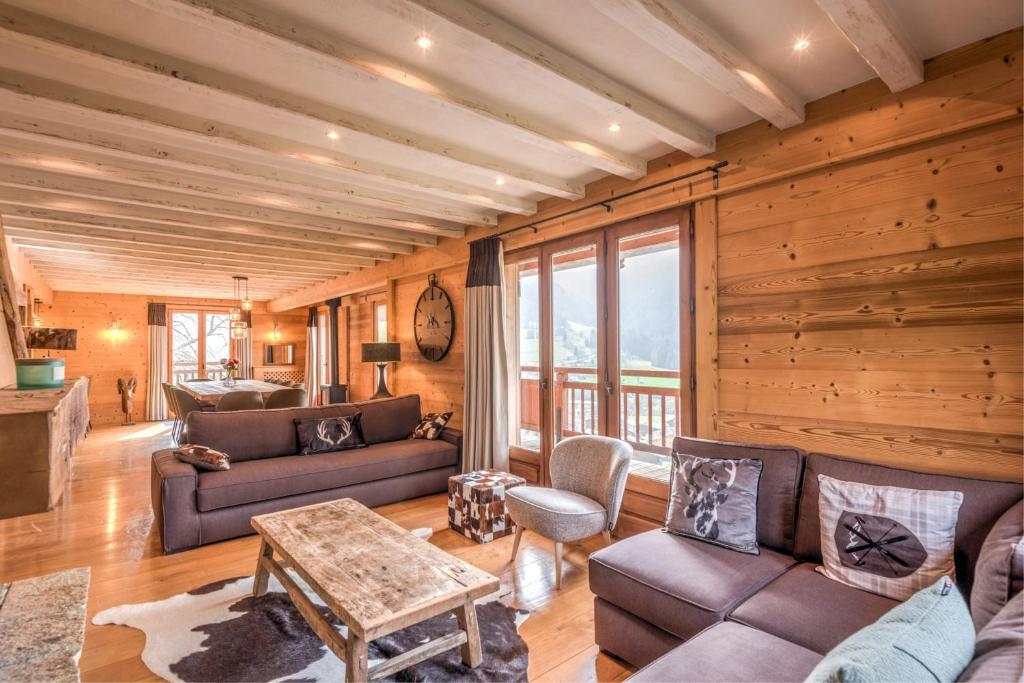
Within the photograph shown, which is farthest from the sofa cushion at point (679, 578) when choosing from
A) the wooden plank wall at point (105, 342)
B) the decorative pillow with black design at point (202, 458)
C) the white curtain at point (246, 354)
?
the white curtain at point (246, 354)

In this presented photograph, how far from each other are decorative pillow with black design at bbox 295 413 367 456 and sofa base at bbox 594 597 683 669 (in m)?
2.92

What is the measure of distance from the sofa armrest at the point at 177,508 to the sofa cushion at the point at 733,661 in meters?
3.20

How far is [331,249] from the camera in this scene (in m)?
5.88

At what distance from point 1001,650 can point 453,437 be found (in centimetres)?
420

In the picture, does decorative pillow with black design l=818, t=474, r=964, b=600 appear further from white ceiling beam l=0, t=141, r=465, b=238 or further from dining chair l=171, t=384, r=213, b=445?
dining chair l=171, t=384, r=213, b=445

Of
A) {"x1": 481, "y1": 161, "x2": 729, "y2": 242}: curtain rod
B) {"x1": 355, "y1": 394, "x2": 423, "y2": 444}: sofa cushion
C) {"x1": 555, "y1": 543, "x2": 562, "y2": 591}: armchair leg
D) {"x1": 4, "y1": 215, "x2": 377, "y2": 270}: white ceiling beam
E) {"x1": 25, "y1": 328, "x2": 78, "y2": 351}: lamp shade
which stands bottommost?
{"x1": 555, "y1": 543, "x2": 562, "y2": 591}: armchair leg

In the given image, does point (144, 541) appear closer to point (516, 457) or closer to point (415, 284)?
point (516, 457)

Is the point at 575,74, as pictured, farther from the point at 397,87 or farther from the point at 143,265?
the point at 143,265

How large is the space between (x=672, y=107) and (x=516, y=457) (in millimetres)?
3149

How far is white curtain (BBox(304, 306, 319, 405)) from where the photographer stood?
1039cm

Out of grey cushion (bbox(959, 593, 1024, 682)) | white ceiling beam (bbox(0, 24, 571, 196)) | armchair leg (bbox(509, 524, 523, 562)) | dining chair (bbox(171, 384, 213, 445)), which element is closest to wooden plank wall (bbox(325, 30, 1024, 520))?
armchair leg (bbox(509, 524, 523, 562))

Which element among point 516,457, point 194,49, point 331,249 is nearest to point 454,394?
point 516,457

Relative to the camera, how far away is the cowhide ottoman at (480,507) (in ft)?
11.3

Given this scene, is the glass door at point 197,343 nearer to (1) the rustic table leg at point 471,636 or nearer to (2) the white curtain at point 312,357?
(2) the white curtain at point 312,357
